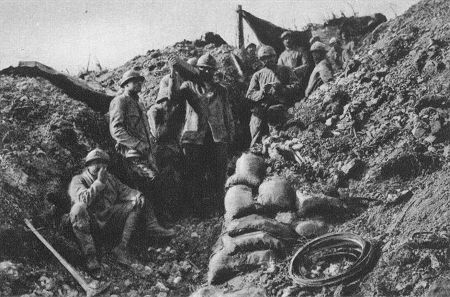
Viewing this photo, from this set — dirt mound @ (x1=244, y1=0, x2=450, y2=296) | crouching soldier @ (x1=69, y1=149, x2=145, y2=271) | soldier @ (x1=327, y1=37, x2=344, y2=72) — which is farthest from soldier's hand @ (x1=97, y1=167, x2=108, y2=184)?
soldier @ (x1=327, y1=37, x2=344, y2=72)

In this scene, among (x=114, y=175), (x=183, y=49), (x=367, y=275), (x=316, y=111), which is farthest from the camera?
(x=183, y=49)

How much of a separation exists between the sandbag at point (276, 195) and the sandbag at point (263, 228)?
1.01 feet

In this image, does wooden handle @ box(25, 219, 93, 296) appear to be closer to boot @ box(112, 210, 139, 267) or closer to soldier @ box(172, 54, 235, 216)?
boot @ box(112, 210, 139, 267)

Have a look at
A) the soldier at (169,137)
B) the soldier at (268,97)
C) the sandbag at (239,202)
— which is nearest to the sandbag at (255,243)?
the sandbag at (239,202)

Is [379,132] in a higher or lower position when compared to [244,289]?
higher

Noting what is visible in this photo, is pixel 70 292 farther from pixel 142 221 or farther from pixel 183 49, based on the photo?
pixel 183 49

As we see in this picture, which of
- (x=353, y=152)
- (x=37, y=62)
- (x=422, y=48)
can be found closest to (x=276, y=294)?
(x=353, y=152)

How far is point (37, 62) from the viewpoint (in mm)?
10008

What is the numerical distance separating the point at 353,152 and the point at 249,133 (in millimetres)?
2525

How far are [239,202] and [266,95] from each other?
2810 mm

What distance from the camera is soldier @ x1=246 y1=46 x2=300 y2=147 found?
9688 millimetres

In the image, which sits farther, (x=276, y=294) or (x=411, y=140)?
(x=411, y=140)

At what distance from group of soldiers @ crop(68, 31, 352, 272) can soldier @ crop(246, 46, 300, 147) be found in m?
0.02

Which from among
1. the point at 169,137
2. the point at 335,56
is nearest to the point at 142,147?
the point at 169,137
